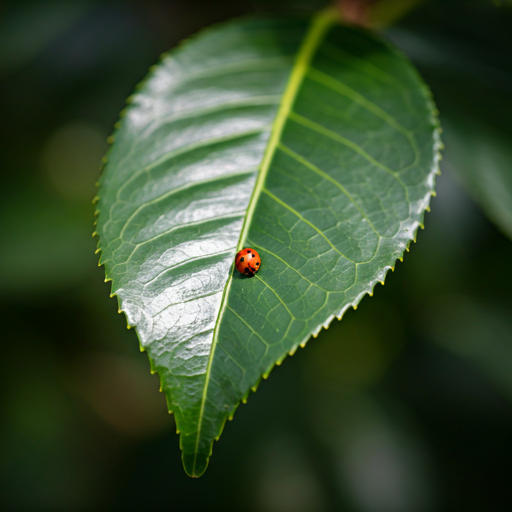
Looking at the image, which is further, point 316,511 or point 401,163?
point 316,511

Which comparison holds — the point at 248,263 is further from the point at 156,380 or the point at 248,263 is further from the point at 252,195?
the point at 156,380

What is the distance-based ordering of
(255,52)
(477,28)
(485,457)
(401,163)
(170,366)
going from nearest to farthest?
(170,366)
(401,163)
(255,52)
(477,28)
(485,457)

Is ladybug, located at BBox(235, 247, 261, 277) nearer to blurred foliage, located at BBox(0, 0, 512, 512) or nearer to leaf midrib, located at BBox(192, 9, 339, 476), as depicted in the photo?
leaf midrib, located at BBox(192, 9, 339, 476)

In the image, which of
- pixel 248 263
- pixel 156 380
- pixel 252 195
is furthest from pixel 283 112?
pixel 156 380

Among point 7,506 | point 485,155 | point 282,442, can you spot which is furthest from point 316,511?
point 485,155

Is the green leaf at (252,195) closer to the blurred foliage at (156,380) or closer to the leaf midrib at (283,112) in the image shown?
the leaf midrib at (283,112)

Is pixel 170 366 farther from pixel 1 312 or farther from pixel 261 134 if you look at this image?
pixel 1 312

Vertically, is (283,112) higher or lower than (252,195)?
higher

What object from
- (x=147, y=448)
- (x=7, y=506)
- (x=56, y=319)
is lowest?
(x=7, y=506)
